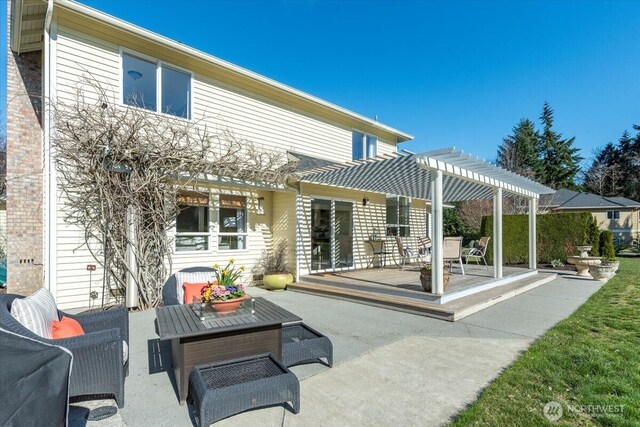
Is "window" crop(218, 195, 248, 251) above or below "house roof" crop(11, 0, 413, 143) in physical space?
below

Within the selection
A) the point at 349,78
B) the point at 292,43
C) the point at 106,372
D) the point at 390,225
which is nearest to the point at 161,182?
the point at 106,372

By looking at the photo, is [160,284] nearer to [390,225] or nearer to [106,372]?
[106,372]

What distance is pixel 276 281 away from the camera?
8.72 meters

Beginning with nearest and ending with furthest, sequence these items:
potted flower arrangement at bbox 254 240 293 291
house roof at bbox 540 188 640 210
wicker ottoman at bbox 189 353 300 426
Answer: wicker ottoman at bbox 189 353 300 426, potted flower arrangement at bbox 254 240 293 291, house roof at bbox 540 188 640 210

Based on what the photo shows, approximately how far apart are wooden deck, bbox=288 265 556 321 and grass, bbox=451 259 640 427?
156 cm

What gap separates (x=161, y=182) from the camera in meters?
6.93

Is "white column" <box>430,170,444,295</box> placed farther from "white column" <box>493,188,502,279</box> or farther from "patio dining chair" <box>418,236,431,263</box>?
"patio dining chair" <box>418,236,431,263</box>

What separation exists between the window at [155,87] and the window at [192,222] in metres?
2.01

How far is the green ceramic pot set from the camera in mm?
8719

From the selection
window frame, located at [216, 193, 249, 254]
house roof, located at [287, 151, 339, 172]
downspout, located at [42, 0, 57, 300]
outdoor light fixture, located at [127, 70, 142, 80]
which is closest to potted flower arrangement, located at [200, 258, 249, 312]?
downspout, located at [42, 0, 57, 300]

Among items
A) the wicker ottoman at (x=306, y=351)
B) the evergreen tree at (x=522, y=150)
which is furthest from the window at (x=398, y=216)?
the evergreen tree at (x=522, y=150)

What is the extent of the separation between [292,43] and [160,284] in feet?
36.9

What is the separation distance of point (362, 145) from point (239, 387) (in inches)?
432

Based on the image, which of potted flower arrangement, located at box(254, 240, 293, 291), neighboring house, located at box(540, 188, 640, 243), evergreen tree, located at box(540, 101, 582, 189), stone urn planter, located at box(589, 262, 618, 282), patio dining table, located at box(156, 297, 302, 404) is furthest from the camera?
evergreen tree, located at box(540, 101, 582, 189)
